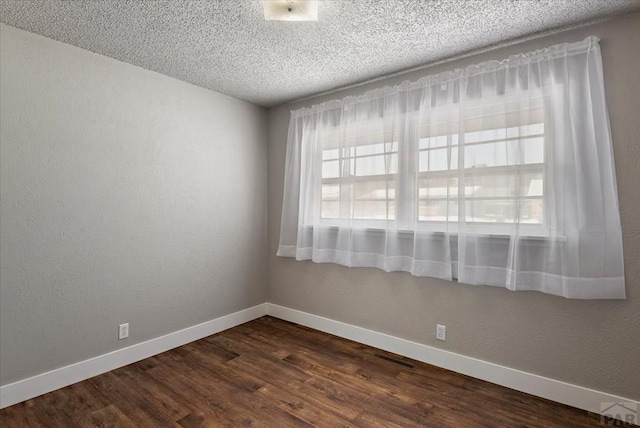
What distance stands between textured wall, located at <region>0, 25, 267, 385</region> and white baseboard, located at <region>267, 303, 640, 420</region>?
4.13 ft

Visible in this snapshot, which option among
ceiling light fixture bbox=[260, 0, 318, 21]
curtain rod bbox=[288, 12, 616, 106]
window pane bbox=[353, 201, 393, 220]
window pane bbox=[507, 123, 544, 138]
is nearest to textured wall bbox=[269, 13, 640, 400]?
curtain rod bbox=[288, 12, 616, 106]

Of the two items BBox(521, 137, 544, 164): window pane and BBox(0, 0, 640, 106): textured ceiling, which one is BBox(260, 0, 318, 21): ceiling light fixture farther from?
BBox(521, 137, 544, 164): window pane

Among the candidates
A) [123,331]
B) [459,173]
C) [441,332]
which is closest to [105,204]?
[123,331]

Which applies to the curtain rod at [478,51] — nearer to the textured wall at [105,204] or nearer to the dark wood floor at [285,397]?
the textured wall at [105,204]

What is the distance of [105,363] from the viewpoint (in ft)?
7.94

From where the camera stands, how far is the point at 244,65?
262cm

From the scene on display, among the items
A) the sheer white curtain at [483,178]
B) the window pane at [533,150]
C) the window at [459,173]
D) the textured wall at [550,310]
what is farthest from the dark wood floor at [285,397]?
the window pane at [533,150]

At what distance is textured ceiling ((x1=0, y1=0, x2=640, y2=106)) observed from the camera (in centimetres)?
185

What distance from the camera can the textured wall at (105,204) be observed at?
207 cm

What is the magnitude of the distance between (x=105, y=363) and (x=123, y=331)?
244mm

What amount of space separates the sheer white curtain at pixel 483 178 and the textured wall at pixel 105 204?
1099 mm

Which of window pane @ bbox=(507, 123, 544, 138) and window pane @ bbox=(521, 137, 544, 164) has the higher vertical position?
window pane @ bbox=(507, 123, 544, 138)

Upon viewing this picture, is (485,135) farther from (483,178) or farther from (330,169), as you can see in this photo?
(330,169)

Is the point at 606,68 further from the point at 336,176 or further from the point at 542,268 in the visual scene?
the point at 336,176
